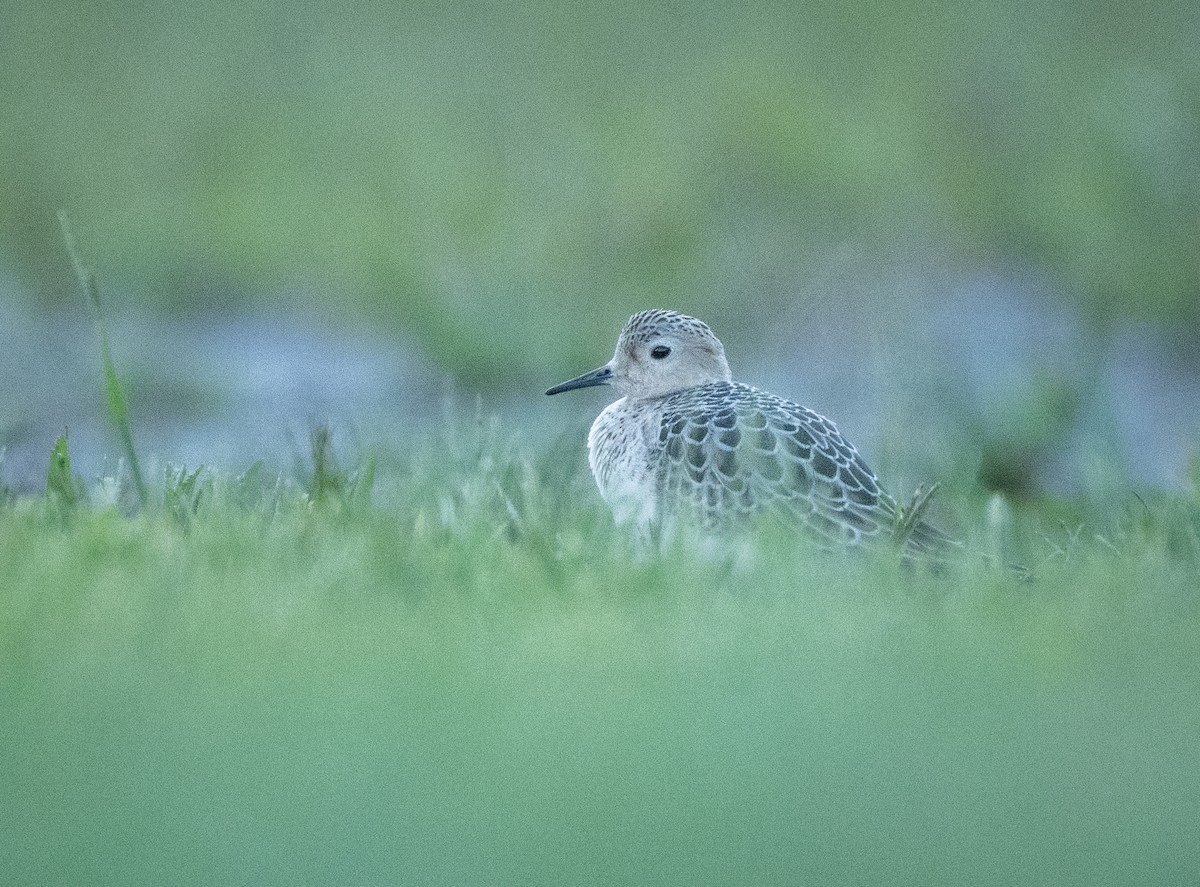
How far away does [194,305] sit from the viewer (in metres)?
7.20

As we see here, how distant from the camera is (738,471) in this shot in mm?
3838

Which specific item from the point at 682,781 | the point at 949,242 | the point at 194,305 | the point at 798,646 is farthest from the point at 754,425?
the point at 194,305

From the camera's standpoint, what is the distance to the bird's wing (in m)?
3.77

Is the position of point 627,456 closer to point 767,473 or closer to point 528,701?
point 767,473

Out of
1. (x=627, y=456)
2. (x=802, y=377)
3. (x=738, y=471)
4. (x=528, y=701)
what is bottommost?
(x=528, y=701)

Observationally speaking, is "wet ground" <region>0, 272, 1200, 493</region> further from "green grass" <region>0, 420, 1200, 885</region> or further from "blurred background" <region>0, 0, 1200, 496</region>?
"green grass" <region>0, 420, 1200, 885</region>

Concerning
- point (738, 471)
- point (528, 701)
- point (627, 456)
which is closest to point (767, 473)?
point (738, 471)

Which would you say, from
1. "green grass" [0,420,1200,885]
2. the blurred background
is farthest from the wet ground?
"green grass" [0,420,1200,885]

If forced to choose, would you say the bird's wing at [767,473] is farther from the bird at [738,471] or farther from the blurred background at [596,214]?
the blurred background at [596,214]

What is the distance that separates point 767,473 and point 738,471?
83mm

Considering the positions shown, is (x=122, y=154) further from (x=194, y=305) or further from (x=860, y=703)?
(x=860, y=703)

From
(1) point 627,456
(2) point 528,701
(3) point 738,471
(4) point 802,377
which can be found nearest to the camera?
(2) point 528,701

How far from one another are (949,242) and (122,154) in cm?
385

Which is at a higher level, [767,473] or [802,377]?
[802,377]
